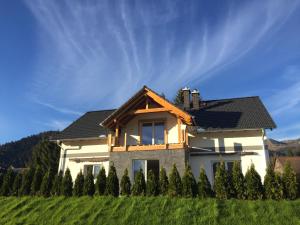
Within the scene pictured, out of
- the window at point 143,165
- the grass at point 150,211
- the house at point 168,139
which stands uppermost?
the house at point 168,139

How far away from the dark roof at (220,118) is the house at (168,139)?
0.07 metres

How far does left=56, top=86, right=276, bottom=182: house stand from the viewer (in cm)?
2109

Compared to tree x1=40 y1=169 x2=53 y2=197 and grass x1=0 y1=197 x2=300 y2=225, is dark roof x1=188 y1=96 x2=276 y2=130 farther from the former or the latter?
tree x1=40 y1=169 x2=53 y2=197

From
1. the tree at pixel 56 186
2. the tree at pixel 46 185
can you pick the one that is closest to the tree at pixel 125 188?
the tree at pixel 56 186

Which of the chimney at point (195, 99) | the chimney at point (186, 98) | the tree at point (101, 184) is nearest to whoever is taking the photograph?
the tree at point (101, 184)

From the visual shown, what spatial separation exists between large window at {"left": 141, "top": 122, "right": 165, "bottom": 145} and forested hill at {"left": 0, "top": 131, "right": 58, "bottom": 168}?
106560mm

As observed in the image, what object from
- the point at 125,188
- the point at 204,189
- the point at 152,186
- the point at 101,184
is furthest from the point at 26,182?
the point at 204,189

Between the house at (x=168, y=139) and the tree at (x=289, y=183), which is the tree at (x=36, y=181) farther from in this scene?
the tree at (x=289, y=183)

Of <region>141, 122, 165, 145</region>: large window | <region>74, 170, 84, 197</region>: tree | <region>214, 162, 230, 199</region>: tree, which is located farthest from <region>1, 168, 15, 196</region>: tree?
<region>214, 162, 230, 199</region>: tree

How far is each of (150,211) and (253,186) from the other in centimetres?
579

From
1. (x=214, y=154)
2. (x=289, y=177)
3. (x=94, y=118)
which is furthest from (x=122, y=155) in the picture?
(x=289, y=177)

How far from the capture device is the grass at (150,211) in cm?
1394

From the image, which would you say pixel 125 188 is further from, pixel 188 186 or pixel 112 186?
pixel 188 186

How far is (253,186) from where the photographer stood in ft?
55.1
